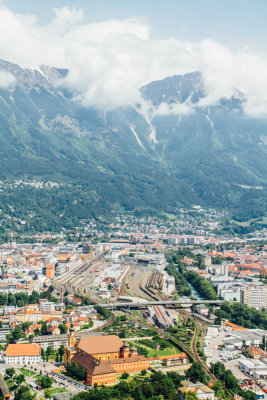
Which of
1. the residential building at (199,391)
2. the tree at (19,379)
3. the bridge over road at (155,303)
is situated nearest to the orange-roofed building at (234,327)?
the bridge over road at (155,303)

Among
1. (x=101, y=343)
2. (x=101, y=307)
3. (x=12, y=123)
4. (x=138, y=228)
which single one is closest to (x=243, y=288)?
(x=101, y=307)

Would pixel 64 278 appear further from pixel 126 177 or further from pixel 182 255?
pixel 126 177

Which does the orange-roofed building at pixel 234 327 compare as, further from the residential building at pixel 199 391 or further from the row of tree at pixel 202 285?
the residential building at pixel 199 391

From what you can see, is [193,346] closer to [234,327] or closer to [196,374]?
[234,327]

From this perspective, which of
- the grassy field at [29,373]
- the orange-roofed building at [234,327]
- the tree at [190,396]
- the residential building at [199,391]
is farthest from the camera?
the orange-roofed building at [234,327]

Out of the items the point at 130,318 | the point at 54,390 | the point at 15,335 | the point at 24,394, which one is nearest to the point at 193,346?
the point at 130,318

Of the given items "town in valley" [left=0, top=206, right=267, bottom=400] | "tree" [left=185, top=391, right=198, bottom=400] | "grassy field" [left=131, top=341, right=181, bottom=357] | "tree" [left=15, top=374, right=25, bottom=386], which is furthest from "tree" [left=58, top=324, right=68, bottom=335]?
"tree" [left=185, top=391, right=198, bottom=400]

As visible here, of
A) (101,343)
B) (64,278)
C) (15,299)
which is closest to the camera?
(101,343)

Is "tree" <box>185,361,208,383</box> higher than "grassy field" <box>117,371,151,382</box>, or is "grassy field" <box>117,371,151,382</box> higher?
"tree" <box>185,361,208,383</box>

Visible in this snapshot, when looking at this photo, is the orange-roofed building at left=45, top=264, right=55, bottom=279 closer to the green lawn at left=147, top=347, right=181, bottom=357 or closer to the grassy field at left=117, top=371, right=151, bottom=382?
the green lawn at left=147, top=347, right=181, bottom=357
